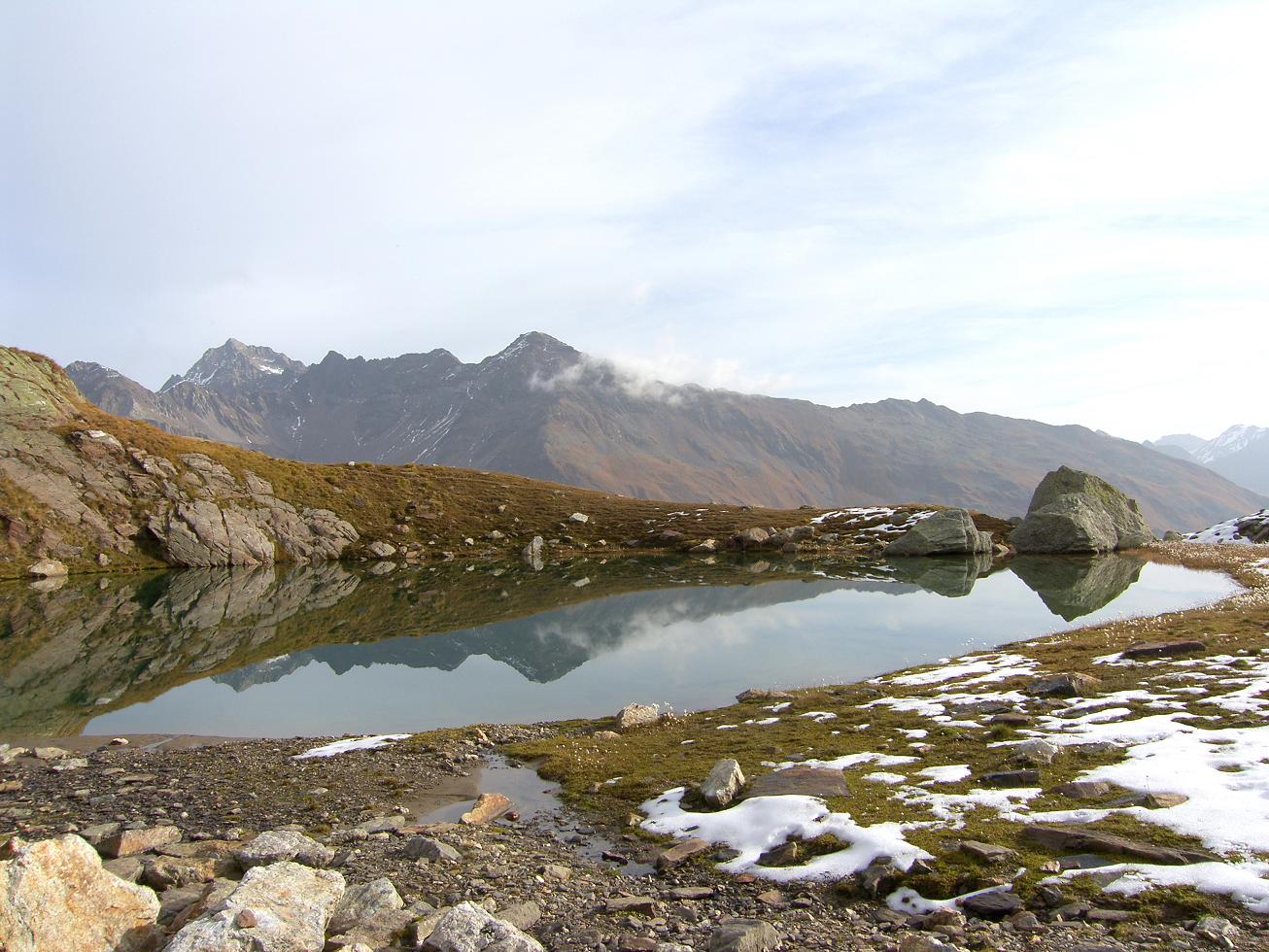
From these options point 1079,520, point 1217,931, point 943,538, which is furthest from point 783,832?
point 1079,520

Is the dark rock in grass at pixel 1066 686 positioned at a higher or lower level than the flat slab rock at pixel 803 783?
lower

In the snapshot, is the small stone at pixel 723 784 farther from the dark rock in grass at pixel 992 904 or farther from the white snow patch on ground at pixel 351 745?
the white snow patch on ground at pixel 351 745

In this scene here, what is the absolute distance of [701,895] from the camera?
1247 centimetres

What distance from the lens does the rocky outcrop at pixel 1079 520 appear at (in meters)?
89.4

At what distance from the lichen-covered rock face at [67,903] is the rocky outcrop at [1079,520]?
99204 mm

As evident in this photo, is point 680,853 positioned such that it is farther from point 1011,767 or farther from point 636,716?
point 636,716

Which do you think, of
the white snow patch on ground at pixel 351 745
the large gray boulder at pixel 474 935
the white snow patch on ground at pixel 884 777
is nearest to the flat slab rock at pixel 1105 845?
the white snow patch on ground at pixel 884 777

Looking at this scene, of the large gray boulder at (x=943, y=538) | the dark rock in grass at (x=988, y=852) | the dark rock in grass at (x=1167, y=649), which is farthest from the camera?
the large gray boulder at (x=943, y=538)

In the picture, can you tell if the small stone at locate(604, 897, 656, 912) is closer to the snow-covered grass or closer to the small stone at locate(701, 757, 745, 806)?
the snow-covered grass

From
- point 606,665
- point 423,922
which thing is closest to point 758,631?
point 606,665

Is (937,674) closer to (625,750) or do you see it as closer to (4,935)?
(625,750)

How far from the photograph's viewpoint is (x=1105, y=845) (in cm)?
1209

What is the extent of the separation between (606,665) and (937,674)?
669 inches

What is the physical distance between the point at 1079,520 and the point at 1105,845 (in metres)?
90.3
